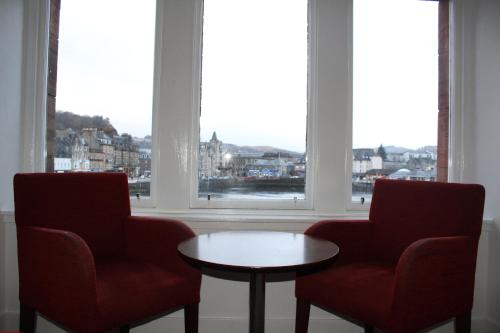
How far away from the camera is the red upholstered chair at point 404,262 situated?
1267 millimetres

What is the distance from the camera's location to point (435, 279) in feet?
4.32

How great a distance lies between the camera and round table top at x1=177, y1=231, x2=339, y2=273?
3.61 ft

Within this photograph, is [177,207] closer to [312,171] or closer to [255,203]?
[255,203]

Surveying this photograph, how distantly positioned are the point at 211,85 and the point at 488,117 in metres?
1.85

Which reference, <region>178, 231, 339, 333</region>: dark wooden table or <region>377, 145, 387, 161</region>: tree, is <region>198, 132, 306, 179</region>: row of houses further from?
<region>178, 231, 339, 333</region>: dark wooden table

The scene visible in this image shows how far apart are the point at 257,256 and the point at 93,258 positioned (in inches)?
26.3

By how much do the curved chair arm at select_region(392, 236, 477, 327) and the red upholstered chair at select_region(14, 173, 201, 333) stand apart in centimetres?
89

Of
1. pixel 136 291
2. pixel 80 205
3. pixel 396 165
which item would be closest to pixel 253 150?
pixel 396 165

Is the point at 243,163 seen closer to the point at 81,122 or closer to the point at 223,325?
the point at 223,325

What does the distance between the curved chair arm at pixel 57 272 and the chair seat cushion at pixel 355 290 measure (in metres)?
0.94

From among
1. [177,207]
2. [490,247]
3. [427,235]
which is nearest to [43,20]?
[177,207]

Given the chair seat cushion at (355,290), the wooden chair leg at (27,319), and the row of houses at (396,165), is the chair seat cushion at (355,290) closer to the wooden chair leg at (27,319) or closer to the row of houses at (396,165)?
the row of houses at (396,165)

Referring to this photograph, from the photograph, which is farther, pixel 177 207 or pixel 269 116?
pixel 269 116

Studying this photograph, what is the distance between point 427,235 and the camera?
166cm
